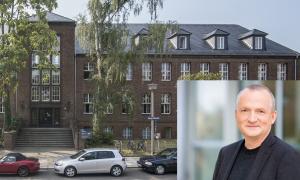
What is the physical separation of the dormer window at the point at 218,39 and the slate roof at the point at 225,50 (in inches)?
17.1

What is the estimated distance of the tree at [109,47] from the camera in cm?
3075

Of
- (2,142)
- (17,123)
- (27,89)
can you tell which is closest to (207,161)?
(2,142)

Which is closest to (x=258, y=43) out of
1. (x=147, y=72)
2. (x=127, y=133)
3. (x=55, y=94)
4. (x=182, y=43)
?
(x=182, y=43)

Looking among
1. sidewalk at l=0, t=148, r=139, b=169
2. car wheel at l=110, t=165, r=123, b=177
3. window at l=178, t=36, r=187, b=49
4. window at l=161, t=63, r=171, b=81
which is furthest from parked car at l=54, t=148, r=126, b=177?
window at l=178, t=36, r=187, b=49

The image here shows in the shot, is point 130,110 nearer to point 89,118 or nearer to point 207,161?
point 89,118

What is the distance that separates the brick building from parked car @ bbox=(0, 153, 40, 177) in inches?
700

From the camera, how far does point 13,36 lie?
29141 mm

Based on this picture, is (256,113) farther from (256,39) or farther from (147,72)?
(256,39)

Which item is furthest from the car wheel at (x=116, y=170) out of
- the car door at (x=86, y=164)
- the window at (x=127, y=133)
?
the window at (x=127, y=133)

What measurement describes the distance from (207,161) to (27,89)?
41772 mm

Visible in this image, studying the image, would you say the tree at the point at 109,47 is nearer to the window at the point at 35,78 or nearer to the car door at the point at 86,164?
the car door at the point at 86,164

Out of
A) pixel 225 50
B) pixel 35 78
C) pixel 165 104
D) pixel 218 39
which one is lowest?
pixel 165 104

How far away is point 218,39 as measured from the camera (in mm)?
45438

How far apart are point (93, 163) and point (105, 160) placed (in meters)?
0.61
